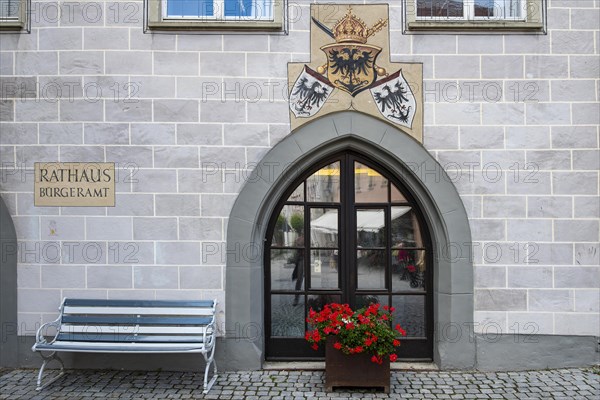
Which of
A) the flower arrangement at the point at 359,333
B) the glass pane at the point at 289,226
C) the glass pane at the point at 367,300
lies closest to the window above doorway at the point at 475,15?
the glass pane at the point at 289,226

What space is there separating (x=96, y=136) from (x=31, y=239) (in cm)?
134

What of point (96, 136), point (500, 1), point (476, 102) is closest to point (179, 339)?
point (96, 136)

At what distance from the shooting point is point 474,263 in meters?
5.43

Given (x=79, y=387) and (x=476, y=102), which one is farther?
(x=476, y=102)

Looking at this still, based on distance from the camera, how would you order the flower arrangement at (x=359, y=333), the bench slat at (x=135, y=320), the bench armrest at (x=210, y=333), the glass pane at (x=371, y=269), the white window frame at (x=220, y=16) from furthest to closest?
1. the glass pane at (x=371, y=269)
2. the white window frame at (x=220, y=16)
3. the bench slat at (x=135, y=320)
4. the bench armrest at (x=210, y=333)
5. the flower arrangement at (x=359, y=333)

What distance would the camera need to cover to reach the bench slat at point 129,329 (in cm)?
515

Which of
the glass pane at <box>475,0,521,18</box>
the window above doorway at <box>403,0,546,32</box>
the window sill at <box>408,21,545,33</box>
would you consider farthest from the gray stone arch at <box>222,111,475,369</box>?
the glass pane at <box>475,0,521,18</box>

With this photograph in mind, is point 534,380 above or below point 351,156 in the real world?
below

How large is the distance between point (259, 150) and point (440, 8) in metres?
2.61

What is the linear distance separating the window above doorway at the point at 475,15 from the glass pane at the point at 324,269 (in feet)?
8.73

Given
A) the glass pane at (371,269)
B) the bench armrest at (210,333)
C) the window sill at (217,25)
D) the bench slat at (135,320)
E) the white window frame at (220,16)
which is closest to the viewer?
the bench armrest at (210,333)

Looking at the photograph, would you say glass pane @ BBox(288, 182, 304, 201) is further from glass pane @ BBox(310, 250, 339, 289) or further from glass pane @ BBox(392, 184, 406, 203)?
glass pane @ BBox(392, 184, 406, 203)

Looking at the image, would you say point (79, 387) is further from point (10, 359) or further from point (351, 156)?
point (351, 156)

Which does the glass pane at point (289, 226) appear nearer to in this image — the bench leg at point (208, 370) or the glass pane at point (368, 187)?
the glass pane at point (368, 187)
